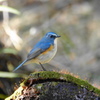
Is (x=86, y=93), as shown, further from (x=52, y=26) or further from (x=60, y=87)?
(x=52, y=26)

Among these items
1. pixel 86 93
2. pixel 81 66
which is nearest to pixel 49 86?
pixel 86 93

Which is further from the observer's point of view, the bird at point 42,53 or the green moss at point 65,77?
the bird at point 42,53

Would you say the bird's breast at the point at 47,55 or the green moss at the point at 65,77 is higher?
the bird's breast at the point at 47,55

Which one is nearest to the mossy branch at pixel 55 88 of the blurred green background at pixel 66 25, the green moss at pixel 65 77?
the green moss at pixel 65 77

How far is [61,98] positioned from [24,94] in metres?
0.46

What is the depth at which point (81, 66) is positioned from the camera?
11367 mm

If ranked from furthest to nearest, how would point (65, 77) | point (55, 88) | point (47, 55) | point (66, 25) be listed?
point (66, 25) < point (47, 55) < point (65, 77) < point (55, 88)

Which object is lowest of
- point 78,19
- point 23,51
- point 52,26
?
point 23,51

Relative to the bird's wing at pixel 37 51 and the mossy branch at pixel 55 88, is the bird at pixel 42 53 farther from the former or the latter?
the mossy branch at pixel 55 88

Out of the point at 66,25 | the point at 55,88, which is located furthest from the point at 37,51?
the point at 66,25

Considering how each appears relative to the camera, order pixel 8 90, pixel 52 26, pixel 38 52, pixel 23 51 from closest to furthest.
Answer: pixel 38 52 < pixel 8 90 < pixel 23 51 < pixel 52 26

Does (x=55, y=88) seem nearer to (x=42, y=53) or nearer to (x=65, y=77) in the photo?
(x=65, y=77)

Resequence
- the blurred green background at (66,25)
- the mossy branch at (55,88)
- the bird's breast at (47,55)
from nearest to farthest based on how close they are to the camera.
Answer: the mossy branch at (55,88) → the bird's breast at (47,55) → the blurred green background at (66,25)

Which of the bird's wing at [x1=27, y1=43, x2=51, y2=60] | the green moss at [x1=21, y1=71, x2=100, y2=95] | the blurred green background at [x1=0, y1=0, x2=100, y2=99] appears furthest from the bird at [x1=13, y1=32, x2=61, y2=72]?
the blurred green background at [x1=0, y1=0, x2=100, y2=99]
